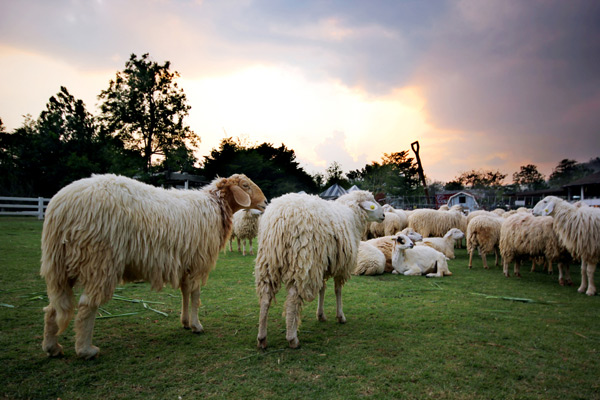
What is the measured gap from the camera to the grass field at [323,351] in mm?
2924

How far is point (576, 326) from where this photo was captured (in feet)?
15.8

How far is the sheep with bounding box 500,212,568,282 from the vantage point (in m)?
7.75

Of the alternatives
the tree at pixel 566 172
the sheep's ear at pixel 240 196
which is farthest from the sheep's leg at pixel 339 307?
the tree at pixel 566 172

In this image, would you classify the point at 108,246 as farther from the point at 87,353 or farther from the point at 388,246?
the point at 388,246

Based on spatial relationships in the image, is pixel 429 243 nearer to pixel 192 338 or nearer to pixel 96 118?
pixel 192 338

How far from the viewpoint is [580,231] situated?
702 centimetres

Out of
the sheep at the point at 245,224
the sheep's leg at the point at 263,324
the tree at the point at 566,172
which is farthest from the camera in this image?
the tree at the point at 566,172

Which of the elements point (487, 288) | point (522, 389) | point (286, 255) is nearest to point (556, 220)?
point (487, 288)

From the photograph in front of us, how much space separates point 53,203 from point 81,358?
5.58ft

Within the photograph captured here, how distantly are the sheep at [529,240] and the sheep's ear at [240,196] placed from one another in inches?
299

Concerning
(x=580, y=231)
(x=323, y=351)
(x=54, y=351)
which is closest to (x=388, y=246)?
(x=580, y=231)

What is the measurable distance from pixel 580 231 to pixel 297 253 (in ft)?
23.1

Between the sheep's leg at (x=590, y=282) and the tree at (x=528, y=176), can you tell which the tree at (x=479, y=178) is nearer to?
the tree at (x=528, y=176)

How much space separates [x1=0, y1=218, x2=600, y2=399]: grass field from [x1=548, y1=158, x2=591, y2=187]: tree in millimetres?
76418
